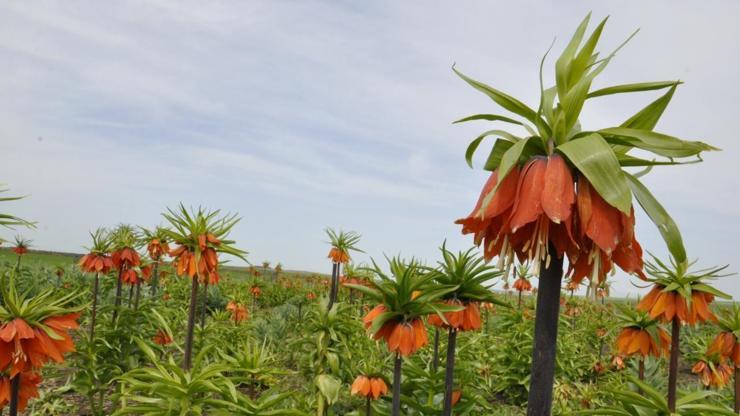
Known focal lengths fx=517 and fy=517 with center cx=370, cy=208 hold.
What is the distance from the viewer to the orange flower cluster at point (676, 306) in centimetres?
298

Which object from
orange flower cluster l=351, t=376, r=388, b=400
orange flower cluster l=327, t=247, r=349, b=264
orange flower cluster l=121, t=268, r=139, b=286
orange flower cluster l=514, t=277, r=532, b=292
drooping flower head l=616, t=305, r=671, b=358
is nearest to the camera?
drooping flower head l=616, t=305, r=671, b=358

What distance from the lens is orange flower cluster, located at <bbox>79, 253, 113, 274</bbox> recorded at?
18.0 ft

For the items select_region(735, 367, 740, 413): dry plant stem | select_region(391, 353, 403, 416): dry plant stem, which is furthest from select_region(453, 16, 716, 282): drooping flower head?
select_region(735, 367, 740, 413): dry plant stem

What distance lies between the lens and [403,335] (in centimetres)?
248

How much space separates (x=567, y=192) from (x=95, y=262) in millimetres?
5457

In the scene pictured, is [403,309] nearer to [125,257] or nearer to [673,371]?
Result: [673,371]

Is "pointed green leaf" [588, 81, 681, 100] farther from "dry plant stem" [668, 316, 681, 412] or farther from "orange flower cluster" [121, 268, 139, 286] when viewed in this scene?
"orange flower cluster" [121, 268, 139, 286]

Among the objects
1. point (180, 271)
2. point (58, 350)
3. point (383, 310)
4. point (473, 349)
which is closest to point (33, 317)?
point (58, 350)

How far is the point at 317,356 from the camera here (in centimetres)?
461

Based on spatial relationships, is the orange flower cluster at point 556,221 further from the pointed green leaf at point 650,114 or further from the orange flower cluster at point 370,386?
the orange flower cluster at point 370,386

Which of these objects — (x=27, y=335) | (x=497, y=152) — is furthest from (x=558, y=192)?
(x=27, y=335)

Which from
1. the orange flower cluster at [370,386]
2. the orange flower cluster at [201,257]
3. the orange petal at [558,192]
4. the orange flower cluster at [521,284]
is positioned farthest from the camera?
the orange flower cluster at [521,284]

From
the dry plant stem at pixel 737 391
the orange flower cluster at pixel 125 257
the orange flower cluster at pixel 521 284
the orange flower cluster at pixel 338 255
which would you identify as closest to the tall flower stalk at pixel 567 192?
the dry plant stem at pixel 737 391

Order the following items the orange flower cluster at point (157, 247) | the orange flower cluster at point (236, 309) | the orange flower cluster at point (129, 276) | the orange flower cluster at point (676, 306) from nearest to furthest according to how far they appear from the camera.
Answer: the orange flower cluster at point (676, 306) < the orange flower cluster at point (129, 276) < the orange flower cluster at point (157, 247) < the orange flower cluster at point (236, 309)
